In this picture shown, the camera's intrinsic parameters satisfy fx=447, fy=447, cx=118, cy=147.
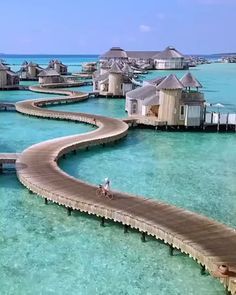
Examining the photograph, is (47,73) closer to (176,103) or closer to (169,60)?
(176,103)

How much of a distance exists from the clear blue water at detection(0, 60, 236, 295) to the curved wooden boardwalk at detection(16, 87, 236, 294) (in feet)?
1.96

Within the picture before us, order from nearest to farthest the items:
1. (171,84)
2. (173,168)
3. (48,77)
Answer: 1. (173,168)
2. (171,84)
3. (48,77)

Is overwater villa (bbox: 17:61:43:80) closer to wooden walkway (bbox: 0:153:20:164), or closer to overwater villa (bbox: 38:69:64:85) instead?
overwater villa (bbox: 38:69:64:85)

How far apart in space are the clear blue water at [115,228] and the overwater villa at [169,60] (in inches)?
3341

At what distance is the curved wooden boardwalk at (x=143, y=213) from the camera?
12742 mm

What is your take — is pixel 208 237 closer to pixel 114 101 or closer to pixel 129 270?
pixel 129 270

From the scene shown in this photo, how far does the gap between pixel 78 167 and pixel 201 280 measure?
12128mm

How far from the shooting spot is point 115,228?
16.0 m

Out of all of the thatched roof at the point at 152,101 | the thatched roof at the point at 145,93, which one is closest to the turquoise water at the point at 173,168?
the thatched roof at the point at 152,101

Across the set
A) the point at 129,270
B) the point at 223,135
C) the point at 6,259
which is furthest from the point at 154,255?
the point at 223,135

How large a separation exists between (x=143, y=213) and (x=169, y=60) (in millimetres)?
103511

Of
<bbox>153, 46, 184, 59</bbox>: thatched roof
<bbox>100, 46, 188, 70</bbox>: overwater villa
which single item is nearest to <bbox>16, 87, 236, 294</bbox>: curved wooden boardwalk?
<bbox>100, 46, 188, 70</bbox>: overwater villa

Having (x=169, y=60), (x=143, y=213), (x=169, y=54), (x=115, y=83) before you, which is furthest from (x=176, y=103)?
(x=169, y=60)

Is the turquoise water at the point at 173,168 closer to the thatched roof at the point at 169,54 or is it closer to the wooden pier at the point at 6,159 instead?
the wooden pier at the point at 6,159
